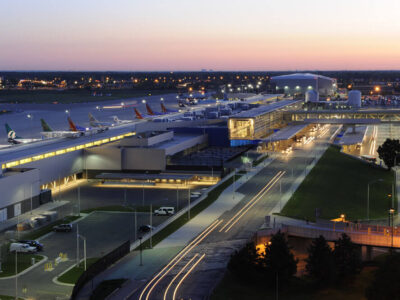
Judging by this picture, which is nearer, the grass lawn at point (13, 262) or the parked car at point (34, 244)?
the grass lawn at point (13, 262)

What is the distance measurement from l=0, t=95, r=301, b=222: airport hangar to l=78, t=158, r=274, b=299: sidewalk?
51.8 feet

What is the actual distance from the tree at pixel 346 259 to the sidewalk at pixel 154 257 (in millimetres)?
10957

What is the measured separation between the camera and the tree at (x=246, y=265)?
125ft

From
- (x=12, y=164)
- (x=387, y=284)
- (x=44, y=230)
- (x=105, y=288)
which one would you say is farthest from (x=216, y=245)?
(x=12, y=164)

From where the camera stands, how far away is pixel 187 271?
39.4m

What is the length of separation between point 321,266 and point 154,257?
11.3m

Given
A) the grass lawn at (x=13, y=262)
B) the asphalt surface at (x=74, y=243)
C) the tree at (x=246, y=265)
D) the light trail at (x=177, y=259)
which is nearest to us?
the light trail at (x=177, y=259)

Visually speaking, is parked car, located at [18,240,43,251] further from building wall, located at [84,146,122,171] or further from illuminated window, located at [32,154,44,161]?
building wall, located at [84,146,122,171]

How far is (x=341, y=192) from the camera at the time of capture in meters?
66.1

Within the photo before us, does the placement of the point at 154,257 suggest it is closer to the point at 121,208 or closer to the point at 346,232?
the point at 346,232

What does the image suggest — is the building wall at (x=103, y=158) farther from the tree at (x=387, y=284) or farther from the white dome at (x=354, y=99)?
the white dome at (x=354, y=99)

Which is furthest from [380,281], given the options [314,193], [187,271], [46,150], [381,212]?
[46,150]

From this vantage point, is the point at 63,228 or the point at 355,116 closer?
the point at 63,228

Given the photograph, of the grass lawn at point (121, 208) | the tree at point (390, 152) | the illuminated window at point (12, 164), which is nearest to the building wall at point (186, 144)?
the grass lawn at point (121, 208)
